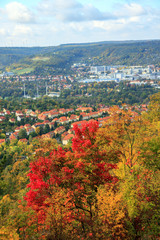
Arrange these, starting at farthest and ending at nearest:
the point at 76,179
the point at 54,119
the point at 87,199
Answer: the point at 54,119 < the point at 76,179 < the point at 87,199

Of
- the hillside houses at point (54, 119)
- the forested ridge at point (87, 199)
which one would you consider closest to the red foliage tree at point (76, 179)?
the forested ridge at point (87, 199)

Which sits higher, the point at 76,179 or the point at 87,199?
the point at 76,179

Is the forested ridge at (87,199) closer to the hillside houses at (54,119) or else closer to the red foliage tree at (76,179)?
the red foliage tree at (76,179)

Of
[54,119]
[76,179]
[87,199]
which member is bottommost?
[54,119]

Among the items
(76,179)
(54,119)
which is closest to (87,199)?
(76,179)

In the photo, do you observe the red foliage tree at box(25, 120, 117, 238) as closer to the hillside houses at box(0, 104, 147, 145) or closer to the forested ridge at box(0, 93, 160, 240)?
the forested ridge at box(0, 93, 160, 240)

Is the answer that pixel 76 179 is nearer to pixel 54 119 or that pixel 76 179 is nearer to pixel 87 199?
pixel 87 199

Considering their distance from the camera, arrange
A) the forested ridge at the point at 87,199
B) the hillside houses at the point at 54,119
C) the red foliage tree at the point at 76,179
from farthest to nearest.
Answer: the hillside houses at the point at 54,119
the red foliage tree at the point at 76,179
the forested ridge at the point at 87,199

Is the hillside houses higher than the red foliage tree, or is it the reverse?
the red foliage tree

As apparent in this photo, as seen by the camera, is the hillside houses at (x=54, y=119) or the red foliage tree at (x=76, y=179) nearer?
the red foliage tree at (x=76, y=179)

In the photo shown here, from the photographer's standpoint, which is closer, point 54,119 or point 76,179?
point 76,179

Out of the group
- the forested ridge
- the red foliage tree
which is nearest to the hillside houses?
the red foliage tree

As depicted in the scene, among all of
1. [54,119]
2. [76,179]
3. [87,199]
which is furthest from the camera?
[54,119]

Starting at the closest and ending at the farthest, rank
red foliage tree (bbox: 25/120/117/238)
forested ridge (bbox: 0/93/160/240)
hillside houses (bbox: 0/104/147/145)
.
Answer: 1. forested ridge (bbox: 0/93/160/240)
2. red foliage tree (bbox: 25/120/117/238)
3. hillside houses (bbox: 0/104/147/145)
